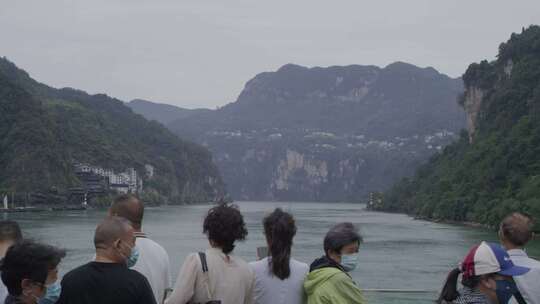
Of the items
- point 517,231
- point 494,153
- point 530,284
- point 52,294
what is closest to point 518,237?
point 517,231

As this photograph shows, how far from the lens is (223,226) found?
14.4 feet

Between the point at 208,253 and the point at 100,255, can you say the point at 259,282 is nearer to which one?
the point at 208,253

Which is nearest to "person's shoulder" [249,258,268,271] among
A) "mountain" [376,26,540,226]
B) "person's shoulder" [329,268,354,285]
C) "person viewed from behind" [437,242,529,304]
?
"person's shoulder" [329,268,354,285]

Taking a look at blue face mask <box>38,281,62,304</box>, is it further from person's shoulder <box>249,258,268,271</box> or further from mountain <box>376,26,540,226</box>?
mountain <box>376,26,540,226</box>

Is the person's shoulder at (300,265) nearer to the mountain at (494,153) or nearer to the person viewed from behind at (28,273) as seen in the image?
the person viewed from behind at (28,273)

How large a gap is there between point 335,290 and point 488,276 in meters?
0.83

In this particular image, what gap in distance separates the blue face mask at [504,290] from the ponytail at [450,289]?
205mm

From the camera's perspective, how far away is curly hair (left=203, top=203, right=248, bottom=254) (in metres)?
4.40

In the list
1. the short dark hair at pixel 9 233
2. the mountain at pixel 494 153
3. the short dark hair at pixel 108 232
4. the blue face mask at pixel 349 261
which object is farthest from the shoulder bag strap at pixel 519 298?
the mountain at pixel 494 153

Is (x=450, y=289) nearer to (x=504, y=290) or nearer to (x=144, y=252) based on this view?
(x=504, y=290)

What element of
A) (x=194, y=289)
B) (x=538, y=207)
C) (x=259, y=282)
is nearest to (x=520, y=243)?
(x=259, y=282)

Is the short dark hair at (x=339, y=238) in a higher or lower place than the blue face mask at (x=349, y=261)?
higher

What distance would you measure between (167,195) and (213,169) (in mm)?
45301

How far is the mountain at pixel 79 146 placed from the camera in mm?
105312
